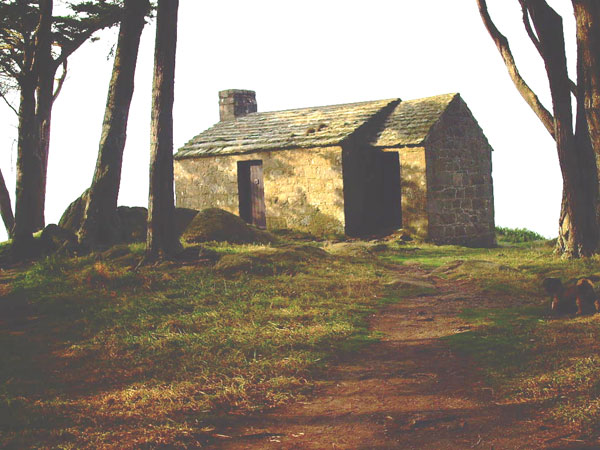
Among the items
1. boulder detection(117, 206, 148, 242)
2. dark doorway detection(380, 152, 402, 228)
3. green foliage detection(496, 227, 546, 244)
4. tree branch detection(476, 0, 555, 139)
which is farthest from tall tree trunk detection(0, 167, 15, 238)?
green foliage detection(496, 227, 546, 244)

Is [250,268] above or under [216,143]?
under

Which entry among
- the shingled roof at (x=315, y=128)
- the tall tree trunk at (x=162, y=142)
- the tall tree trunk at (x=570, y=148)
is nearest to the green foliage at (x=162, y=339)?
the tall tree trunk at (x=162, y=142)

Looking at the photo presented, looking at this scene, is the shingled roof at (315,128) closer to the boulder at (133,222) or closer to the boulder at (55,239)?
the boulder at (133,222)

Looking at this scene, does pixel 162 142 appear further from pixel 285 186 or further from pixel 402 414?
pixel 285 186

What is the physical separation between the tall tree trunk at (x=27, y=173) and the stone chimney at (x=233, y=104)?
11752mm

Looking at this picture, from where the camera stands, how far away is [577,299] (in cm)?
837

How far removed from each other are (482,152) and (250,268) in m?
13.5

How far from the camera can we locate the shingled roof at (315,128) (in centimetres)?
2144

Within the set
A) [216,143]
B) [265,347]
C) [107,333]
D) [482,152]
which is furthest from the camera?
[216,143]

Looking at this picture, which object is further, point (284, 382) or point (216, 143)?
point (216, 143)

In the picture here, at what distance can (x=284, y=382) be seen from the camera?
6207 mm

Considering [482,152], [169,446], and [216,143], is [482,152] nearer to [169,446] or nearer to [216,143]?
[216,143]

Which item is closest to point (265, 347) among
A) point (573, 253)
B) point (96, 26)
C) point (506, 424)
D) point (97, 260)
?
point (506, 424)

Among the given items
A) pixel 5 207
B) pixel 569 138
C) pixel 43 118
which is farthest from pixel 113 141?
pixel 569 138
